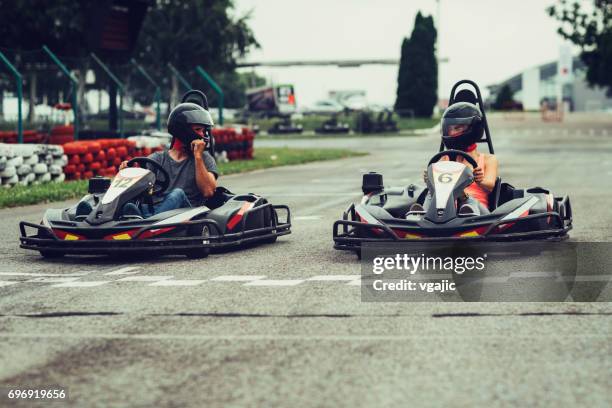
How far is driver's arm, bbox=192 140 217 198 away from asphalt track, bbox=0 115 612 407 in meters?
0.62

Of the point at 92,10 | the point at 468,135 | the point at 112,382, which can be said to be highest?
the point at 92,10

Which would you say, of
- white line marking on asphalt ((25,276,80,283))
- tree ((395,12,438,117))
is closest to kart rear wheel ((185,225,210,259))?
white line marking on asphalt ((25,276,80,283))

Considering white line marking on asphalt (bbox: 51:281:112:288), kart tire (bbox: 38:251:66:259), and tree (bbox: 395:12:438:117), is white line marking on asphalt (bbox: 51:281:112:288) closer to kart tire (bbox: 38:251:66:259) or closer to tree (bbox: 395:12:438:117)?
kart tire (bbox: 38:251:66:259)

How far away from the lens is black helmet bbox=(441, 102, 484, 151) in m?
9.98

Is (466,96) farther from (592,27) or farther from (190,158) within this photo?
(592,27)

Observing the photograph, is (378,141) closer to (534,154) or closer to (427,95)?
(534,154)

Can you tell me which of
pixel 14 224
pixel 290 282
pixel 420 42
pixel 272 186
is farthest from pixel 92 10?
pixel 420 42

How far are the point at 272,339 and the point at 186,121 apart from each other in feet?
14.8

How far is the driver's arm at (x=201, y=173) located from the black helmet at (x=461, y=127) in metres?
2.02

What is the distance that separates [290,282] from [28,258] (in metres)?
2.82

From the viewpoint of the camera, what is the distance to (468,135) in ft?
32.8

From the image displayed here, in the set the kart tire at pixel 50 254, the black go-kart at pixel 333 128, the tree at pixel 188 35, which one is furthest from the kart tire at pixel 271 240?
the tree at pixel 188 35

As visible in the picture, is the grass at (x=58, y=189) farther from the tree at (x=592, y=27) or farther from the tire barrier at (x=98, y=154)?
the tree at (x=592, y=27)

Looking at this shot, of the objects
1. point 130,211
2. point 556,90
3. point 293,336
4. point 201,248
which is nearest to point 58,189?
point 130,211
